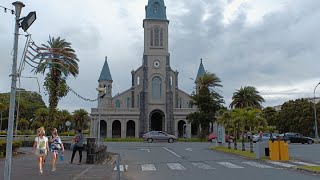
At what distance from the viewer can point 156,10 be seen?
260 feet

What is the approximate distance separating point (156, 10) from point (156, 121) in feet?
73.0

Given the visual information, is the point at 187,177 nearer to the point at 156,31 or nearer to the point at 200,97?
the point at 200,97

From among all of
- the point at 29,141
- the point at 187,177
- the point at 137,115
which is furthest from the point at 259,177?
the point at 137,115

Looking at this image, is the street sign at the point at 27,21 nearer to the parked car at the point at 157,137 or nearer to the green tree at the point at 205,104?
the parked car at the point at 157,137

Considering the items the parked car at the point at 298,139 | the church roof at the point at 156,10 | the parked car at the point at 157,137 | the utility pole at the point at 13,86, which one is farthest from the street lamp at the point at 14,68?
the church roof at the point at 156,10

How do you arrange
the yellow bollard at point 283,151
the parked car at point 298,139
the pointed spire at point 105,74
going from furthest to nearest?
the pointed spire at point 105,74, the parked car at point 298,139, the yellow bollard at point 283,151

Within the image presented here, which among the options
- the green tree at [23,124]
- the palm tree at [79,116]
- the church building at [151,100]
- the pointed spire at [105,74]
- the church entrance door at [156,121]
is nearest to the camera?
the green tree at [23,124]

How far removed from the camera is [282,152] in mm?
22125

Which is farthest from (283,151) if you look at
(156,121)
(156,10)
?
(156,10)

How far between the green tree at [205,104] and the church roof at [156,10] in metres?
19.3

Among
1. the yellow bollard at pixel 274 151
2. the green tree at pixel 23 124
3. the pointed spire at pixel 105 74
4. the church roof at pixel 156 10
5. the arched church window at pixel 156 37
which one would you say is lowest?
the yellow bollard at pixel 274 151

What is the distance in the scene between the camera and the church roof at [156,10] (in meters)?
78.3

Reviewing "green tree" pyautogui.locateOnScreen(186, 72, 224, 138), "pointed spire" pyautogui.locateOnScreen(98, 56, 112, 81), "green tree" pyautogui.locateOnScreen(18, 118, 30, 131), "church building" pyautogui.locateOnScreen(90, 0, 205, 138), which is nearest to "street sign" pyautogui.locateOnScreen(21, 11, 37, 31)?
"green tree" pyautogui.locateOnScreen(186, 72, 224, 138)

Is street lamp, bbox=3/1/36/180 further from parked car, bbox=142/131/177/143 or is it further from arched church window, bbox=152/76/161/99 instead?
arched church window, bbox=152/76/161/99
